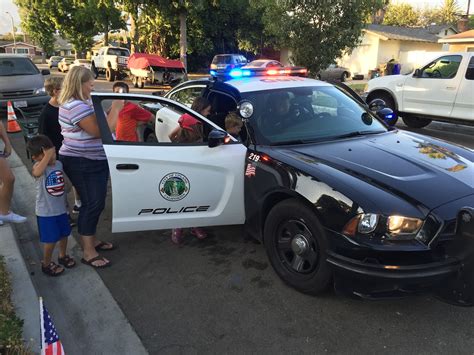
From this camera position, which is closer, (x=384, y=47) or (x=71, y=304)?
(x=71, y=304)

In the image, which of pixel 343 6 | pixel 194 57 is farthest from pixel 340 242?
pixel 194 57

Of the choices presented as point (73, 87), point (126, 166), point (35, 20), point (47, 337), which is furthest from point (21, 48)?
point (47, 337)

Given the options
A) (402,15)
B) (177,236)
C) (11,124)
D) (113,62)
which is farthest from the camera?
(402,15)

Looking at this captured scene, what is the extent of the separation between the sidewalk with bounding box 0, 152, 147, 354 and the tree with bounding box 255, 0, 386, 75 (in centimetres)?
1282

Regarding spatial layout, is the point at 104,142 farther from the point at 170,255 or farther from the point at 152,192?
the point at 170,255

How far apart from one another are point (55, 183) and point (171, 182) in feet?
3.13

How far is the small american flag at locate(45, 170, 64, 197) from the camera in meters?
3.53

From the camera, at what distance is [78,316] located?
3.12 m

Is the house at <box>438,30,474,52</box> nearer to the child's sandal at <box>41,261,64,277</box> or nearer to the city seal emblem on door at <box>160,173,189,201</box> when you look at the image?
the city seal emblem on door at <box>160,173,189,201</box>

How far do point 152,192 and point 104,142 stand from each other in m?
0.58

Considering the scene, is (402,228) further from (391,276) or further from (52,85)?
(52,85)

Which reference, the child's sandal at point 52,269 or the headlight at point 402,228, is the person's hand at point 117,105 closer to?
the child's sandal at point 52,269

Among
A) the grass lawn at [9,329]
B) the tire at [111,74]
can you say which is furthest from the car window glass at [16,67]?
the tire at [111,74]

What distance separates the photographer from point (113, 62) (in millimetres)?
27156
